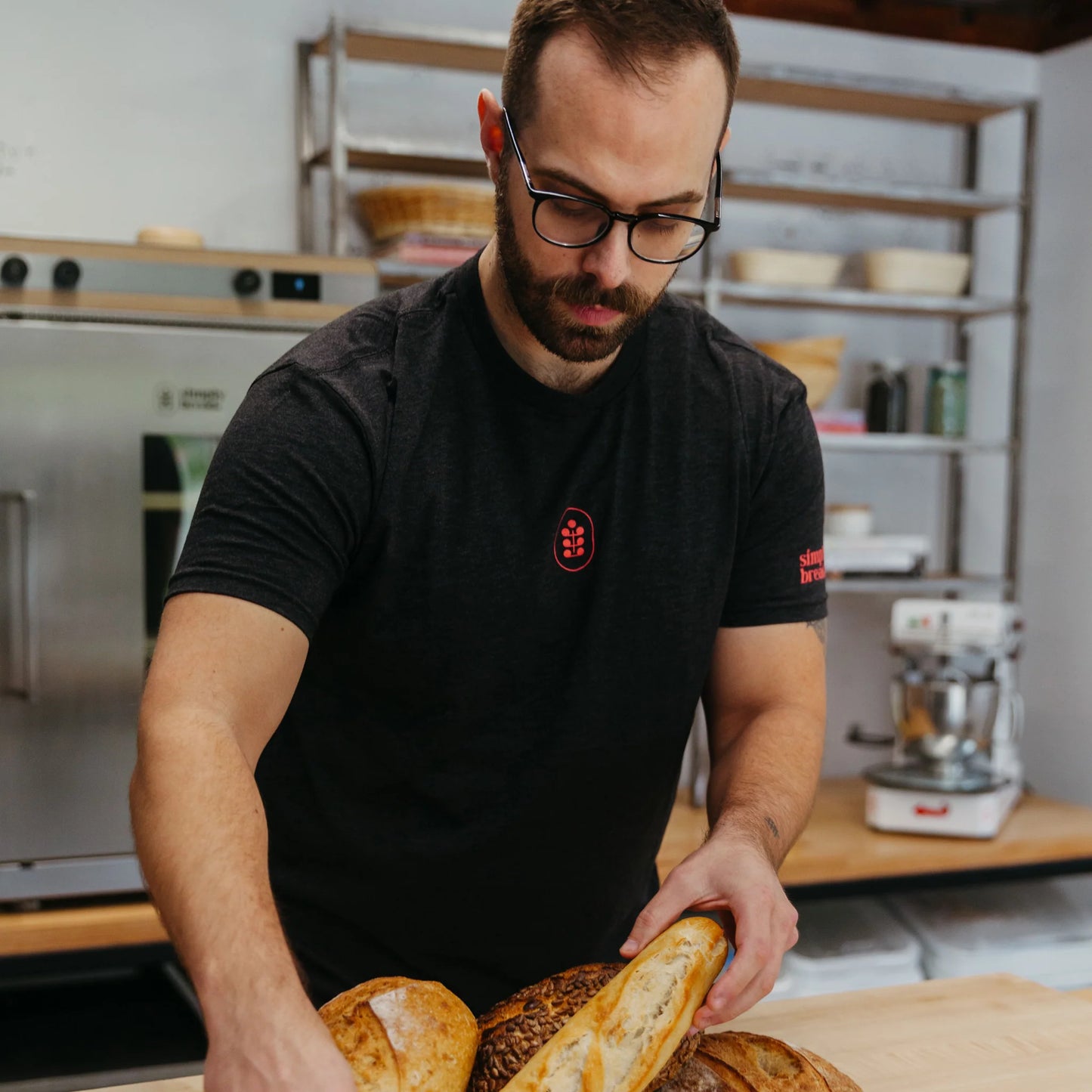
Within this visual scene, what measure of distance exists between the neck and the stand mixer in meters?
1.81

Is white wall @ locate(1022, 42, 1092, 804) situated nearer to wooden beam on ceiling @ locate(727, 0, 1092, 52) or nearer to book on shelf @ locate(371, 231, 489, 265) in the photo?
wooden beam on ceiling @ locate(727, 0, 1092, 52)

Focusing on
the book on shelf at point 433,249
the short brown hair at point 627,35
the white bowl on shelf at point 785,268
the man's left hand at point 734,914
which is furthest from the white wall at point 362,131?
the man's left hand at point 734,914

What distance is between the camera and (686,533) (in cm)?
133

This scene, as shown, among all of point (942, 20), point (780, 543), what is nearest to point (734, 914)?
point (780, 543)

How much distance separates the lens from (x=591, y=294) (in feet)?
3.77

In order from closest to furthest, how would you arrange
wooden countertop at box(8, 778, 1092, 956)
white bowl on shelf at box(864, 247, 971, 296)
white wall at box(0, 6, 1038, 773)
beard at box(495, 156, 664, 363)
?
1. beard at box(495, 156, 664, 363)
2. wooden countertop at box(8, 778, 1092, 956)
3. white wall at box(0, 6, 1038, 773)
4. white bowl on shelf at box(864, 247, 971, 296)

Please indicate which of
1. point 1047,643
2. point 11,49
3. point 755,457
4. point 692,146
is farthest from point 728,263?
point 692,146

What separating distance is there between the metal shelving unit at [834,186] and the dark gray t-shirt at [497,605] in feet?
4.94

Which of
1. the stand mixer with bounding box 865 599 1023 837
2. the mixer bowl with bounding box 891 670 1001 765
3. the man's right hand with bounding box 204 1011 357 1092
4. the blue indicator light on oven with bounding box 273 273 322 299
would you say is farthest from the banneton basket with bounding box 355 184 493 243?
the man's right hand with bounding box 204 1011 357 1092

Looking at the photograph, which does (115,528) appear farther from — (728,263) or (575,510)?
(728,263)

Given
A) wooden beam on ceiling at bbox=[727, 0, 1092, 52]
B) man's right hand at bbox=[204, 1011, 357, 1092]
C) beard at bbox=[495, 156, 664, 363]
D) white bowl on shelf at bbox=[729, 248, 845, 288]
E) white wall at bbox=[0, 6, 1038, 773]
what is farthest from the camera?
wooden beam on ceiling at bbox=[727, 0, 1092, 52]

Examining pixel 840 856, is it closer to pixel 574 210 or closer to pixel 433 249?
pixel 433 249

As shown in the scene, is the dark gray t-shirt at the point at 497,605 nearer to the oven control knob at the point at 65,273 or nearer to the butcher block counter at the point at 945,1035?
the butcher block counter at the point at 945,1035

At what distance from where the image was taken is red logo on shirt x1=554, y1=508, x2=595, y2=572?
128 cm
